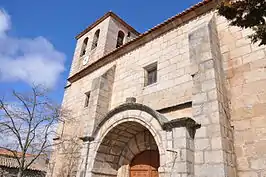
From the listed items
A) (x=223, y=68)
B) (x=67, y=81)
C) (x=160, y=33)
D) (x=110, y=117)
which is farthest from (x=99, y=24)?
(x=223, y=68)

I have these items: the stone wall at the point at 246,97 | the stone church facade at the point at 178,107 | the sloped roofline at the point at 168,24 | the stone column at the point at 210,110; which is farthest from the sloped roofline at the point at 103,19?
the stone wall at the point at 246,97

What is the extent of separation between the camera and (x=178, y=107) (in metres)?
5.57

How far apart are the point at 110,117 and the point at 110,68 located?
100 inches

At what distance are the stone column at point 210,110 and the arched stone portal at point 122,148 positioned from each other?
211cm

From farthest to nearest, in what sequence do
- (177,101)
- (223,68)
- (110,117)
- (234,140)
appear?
(110,117)
(177,101)
(223,68)
(234,140)

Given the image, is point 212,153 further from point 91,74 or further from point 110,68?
point 91,74

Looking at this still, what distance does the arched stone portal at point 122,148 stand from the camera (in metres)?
6.35

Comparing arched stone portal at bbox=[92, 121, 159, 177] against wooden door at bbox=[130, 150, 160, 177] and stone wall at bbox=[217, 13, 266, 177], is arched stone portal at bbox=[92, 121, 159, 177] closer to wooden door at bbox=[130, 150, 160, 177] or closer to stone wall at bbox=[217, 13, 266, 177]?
wooden door at bbox=[130, 150, 160, 177]

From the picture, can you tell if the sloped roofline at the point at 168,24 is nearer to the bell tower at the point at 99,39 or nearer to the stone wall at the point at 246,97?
the stone wall at the point at 246,97

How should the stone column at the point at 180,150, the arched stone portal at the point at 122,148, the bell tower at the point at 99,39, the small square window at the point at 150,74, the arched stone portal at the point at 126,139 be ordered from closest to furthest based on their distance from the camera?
the stone column at the point at 180,150
the arched stone portal at the point at 126,139
the arched stone portal at the point at 122,148
the small square window at the point at 150,74
the bell tower at the point at 99,39

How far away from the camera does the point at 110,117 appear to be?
21.3ft

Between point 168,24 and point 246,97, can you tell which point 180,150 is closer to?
point 246,97

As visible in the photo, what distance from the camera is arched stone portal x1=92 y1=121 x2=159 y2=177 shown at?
20.8ft

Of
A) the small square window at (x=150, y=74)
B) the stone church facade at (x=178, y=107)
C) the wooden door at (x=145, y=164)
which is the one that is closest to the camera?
the stone church facade at (x=178, y=107)
